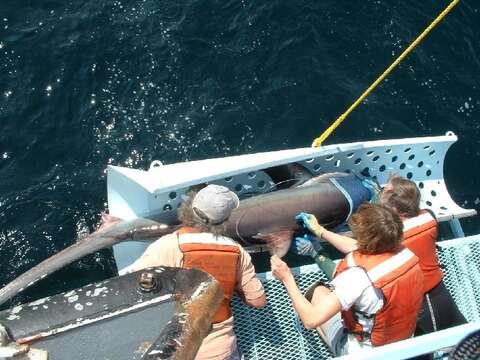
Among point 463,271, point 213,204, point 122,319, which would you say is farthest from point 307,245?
point 122,319

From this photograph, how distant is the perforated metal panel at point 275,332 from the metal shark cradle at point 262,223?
641 mm

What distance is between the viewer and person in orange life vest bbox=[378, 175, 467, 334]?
4.93 metres

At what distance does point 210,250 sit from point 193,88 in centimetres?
359

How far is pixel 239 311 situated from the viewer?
5.33m

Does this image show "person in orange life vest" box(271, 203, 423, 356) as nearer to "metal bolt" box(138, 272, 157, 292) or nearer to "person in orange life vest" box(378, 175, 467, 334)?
"person in orange life vest" box(378, 175, 467, 334)

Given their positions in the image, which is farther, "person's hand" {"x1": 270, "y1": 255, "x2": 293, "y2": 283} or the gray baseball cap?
"person's hand" {"x1": 270, "y1": 255, "x2": 293, "y2": 283}

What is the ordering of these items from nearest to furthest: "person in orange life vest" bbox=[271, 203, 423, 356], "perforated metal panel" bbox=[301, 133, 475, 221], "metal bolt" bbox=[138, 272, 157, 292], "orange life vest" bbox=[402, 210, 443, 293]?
"metal bolt" bbox=[138, 272, 157, 292]
"person in orange life vest" bbox=[271, 203, 423, 356]
"orange life vest" bbox=[402, 210, 443, 293]
"perforated metal panel" bbox=[301, 133, 475, 221]

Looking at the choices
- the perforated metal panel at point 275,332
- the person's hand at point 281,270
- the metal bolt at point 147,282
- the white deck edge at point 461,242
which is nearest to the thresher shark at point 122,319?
the metal bolt at point 147,282

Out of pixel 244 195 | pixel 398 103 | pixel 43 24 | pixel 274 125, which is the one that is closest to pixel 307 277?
pixel 244 195

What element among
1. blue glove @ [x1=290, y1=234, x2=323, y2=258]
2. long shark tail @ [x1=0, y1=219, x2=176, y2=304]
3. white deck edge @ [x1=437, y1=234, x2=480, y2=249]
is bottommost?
white deck edge @ [x1=437, y1=234, x2=480, y2=249]

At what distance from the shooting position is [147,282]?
123 inches

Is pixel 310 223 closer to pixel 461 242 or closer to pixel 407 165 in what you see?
pixel 461 242

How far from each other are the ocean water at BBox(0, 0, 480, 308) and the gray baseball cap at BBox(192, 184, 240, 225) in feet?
7.80

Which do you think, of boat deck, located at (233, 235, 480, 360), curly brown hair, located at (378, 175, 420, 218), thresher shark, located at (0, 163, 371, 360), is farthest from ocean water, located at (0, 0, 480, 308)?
thresher shark, located at (0, 163, 371, 360)
